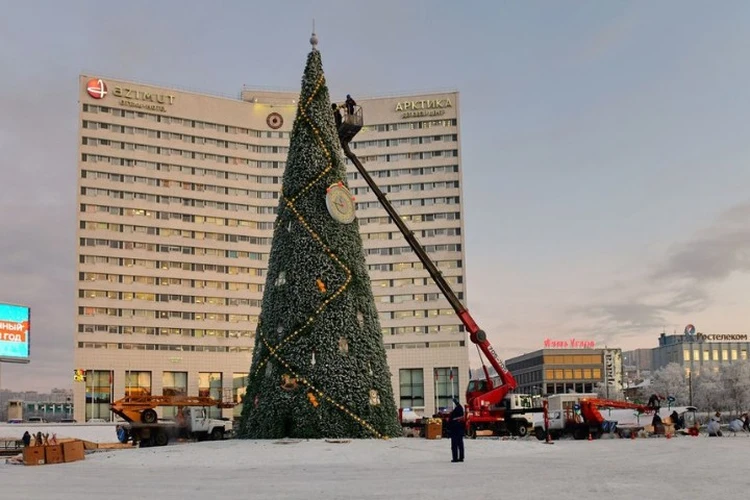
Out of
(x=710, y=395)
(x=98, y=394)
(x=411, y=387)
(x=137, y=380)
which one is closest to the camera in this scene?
(x=98, y=394)

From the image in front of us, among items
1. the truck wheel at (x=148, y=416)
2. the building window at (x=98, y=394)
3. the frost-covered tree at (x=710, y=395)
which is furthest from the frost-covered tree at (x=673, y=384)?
the truck wheel at (x=148, y=416)

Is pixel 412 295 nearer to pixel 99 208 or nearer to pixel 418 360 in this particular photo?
pixel 418 360

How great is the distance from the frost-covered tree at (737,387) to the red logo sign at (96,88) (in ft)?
368

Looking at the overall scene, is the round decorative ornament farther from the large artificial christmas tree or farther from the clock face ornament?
the clock face ornament

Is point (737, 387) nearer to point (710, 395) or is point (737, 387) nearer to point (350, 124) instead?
point (710, 395)

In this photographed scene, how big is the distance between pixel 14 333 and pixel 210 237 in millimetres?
72404

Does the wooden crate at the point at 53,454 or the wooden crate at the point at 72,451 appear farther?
the wooden crate at the point at 72,451

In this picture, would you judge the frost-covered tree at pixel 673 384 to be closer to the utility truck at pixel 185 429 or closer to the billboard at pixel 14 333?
the utility truck at pixel 185 429

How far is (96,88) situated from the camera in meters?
115

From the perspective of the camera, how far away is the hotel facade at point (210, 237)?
113000 millimetres

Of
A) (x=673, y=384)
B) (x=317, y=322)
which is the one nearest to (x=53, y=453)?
(x=317, y=322)

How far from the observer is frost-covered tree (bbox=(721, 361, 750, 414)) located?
126m

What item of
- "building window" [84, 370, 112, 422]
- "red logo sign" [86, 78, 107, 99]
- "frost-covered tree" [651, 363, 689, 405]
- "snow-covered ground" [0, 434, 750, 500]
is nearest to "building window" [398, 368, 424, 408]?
"building window" [84, 370, 112, 422]

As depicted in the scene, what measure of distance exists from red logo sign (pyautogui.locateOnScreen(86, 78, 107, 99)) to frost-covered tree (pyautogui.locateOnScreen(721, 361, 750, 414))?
11229cm
